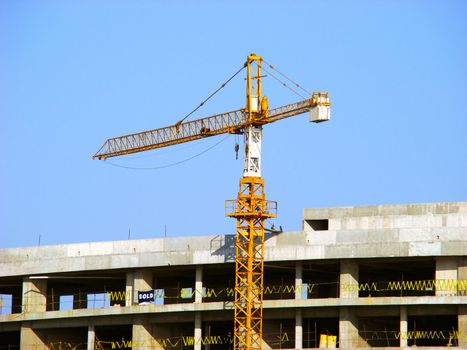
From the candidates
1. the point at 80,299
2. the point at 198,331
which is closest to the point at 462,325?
the point at 198,331

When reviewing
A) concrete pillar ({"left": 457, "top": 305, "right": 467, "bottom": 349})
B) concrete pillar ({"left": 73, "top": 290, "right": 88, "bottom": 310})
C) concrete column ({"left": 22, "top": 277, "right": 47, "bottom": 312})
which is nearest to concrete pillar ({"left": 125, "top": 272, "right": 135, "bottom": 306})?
concrete column ({"left": 22, "top": 277, "right": 47, "bottom": 312})

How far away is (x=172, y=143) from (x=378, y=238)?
105ft

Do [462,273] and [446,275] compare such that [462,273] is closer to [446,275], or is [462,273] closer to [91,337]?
[446,275]

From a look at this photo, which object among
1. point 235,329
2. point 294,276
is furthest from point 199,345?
point 294,276

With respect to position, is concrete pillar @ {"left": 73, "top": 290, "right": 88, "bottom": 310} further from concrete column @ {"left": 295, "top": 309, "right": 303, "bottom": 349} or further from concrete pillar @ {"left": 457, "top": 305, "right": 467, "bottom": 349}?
concrete pillar @ {"left": 457, "top": 305, "right": 467, "bottom": 349}

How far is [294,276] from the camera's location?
106875 millimetres

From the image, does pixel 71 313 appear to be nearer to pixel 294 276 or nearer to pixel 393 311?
pixel 294 276

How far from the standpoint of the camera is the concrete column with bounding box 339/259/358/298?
95.6m

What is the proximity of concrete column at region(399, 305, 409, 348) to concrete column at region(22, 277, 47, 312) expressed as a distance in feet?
96.8

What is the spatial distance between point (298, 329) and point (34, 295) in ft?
75.3

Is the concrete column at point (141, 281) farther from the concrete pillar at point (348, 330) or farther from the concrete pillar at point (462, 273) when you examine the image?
the concrete pillar at point (462, 273)

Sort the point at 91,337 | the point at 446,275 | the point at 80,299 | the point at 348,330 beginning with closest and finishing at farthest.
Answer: the point at 446,275 → the point at 348,330 → the point at 91,337 → the point at 80,299

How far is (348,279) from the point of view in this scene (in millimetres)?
95938

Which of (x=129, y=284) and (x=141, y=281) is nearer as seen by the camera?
(x=141, y=281)
